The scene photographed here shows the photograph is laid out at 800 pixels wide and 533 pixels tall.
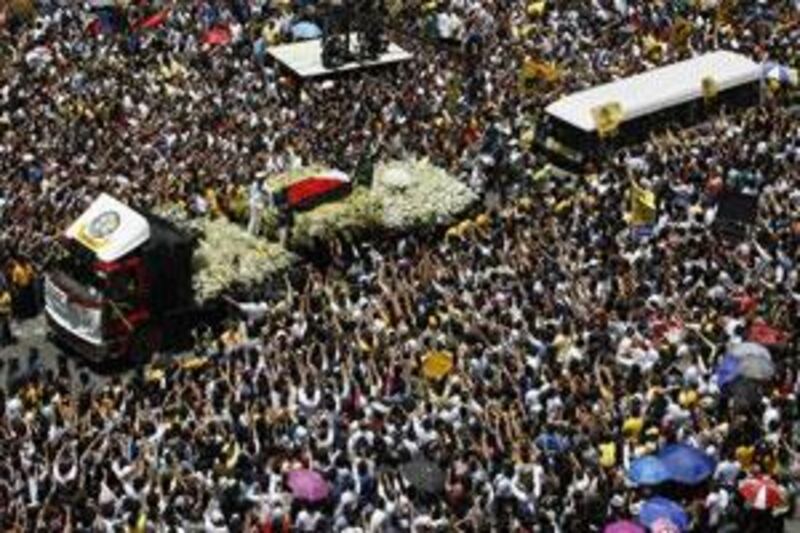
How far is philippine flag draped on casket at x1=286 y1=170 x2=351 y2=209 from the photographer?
29.5 metres

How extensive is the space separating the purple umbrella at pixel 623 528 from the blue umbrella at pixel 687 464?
992mm

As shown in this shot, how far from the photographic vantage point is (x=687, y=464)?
21.1 meters

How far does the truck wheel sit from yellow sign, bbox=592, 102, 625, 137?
10633 mm

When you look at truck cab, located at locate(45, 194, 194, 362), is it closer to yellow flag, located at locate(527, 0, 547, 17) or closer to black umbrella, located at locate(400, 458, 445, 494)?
black umbrella, located at locate(400, 458, 445, 494)

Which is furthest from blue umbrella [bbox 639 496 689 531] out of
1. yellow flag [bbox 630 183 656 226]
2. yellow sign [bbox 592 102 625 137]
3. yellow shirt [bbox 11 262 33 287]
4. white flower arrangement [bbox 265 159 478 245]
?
yellow sign [bbox 592 102 625 137]

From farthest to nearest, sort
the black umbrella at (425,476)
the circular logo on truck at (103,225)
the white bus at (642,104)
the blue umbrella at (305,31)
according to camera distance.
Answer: the blue umbrella at (305,31), the white bus at (642,104), the circular logo on truck at (103,225), the black umbrella at (425,476)

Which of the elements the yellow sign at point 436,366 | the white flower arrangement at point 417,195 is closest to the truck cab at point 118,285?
the white flower arrangement at point 417,195

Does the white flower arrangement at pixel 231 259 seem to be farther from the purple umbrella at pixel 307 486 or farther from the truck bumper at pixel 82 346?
the purple umbrella at pixel 307 486

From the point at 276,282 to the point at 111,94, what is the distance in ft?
31.8

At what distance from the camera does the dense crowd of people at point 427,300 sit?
21.3 meters

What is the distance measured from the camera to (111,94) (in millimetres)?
35781

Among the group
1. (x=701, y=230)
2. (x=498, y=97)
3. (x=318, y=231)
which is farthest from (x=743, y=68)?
(x=318, y=231)

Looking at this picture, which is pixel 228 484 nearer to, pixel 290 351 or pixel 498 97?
pixel 290 351

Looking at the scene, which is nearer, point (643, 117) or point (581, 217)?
point (581, 217)
